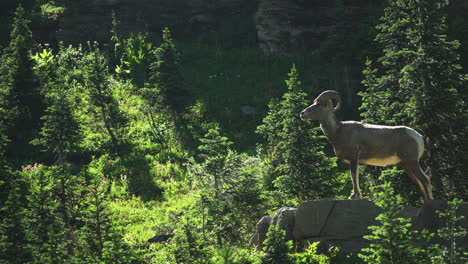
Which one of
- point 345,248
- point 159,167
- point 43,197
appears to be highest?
point 43,197

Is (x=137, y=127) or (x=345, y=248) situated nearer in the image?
(x=345, y=248)

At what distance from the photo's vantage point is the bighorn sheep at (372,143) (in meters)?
12.5

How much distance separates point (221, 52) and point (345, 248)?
86.1ft

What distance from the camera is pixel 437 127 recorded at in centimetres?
1448

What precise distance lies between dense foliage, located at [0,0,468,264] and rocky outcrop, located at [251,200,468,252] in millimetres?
410

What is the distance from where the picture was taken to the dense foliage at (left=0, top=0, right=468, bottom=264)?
12000mm

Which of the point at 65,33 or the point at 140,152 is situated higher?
the point at 65,33

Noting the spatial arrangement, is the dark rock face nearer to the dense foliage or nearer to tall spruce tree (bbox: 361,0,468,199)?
the dense foliage

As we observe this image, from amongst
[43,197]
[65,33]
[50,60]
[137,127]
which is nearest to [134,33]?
[65,33]

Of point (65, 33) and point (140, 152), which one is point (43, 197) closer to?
point (140, 152)


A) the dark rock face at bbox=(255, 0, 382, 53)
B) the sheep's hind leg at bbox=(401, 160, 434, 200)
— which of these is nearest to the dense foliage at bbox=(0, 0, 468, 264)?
the sheep's hind leg at bbox=(401, 160, 434, 200)

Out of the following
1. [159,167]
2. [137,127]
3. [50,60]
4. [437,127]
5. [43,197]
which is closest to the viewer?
[43,197]

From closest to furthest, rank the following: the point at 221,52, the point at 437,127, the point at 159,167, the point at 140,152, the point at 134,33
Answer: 1. the point at 437,127
2. the point at 159,167
3. the point at 140,152
4. the point at 221,52
5. the point at 134,33

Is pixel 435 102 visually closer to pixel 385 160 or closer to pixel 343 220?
pixel 385 160
